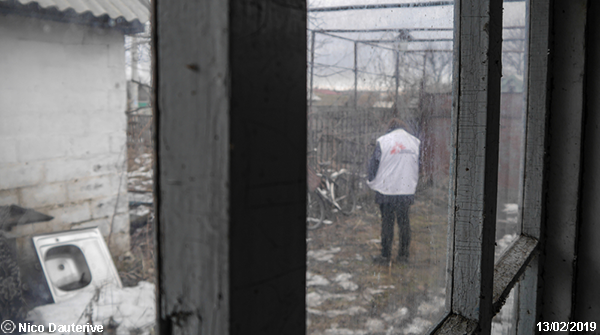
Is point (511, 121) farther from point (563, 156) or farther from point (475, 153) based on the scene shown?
point (475, 153)

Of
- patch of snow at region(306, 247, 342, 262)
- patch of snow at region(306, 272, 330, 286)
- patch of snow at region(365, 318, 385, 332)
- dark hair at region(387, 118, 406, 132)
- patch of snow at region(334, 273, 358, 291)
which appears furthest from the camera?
patch of snow at region(306, 272, 330, 286)

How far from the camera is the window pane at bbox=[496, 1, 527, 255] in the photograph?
2489mm

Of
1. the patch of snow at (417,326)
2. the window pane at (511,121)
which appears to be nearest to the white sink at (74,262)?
the patch of snow at (417,326)

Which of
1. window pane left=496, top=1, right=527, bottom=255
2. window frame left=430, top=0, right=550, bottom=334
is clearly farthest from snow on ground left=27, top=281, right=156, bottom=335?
window pane left=496, top=1, right=527, bottom=255

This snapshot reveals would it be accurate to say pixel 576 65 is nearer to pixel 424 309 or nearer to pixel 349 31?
pixel 349 31

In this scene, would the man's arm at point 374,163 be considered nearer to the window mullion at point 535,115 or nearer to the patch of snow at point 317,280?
the window mullion at point 535,115

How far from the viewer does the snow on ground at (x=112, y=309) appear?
1528 millimetres

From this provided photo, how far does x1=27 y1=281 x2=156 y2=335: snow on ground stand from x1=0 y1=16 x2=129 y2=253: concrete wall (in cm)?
24

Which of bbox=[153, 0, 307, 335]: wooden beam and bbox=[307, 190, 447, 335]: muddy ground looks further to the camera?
bbox=[307, 190, 447, 335]: muddy ground

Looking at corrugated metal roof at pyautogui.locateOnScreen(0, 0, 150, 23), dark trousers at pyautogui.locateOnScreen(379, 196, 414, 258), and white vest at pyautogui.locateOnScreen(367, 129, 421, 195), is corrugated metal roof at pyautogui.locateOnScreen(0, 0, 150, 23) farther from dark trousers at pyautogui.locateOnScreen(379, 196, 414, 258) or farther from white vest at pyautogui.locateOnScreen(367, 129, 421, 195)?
dark trousers at pyautogui.locateOnScreen(379, 196, 414, 258)

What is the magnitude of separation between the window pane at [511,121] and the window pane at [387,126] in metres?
1.18

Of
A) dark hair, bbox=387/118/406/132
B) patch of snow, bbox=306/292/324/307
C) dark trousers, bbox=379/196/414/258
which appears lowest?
patch of snow, bbox=306/292/324/307

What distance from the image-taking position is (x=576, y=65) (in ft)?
5.58

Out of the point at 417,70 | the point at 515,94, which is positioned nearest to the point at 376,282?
the point at 417,70
